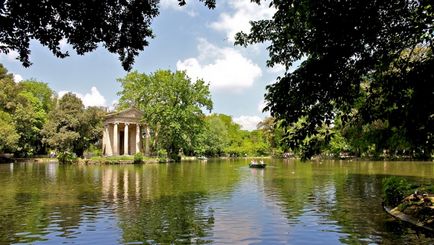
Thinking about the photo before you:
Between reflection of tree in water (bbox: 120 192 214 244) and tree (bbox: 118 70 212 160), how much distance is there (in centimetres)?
5522

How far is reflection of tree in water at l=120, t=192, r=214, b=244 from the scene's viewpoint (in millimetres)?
12984

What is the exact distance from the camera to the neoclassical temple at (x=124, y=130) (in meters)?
78.9

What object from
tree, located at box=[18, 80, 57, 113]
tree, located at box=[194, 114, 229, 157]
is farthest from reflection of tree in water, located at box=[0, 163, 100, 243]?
tree, located at box=[194, 114, 229, 157]

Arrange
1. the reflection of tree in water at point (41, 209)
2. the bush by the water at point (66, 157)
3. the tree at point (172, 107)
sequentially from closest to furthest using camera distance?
the reflection of tree in water at point (41, 209) → the bush by the water at point (66, 157) → the tree at point (172, 107)

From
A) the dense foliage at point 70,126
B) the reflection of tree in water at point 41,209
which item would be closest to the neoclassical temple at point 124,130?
the dense foliage at point 70,126

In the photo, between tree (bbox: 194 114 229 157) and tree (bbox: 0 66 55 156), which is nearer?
tree (bbox: 0 66 55 156)

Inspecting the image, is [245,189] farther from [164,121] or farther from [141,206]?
[164,121]

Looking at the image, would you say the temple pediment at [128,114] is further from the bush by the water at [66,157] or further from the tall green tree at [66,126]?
the bush by the water at [66,157]

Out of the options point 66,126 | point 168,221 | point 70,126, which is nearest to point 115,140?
point 70,126

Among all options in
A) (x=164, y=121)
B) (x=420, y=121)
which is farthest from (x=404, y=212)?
(x=164, y=121)

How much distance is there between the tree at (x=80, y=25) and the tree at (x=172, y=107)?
6729 cm

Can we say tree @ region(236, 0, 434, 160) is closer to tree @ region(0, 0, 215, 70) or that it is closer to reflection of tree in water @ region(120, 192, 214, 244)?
tree @ region(0, 0, 215, 70)

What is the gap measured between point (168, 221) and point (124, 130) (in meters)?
70.8

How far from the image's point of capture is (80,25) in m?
7.57
